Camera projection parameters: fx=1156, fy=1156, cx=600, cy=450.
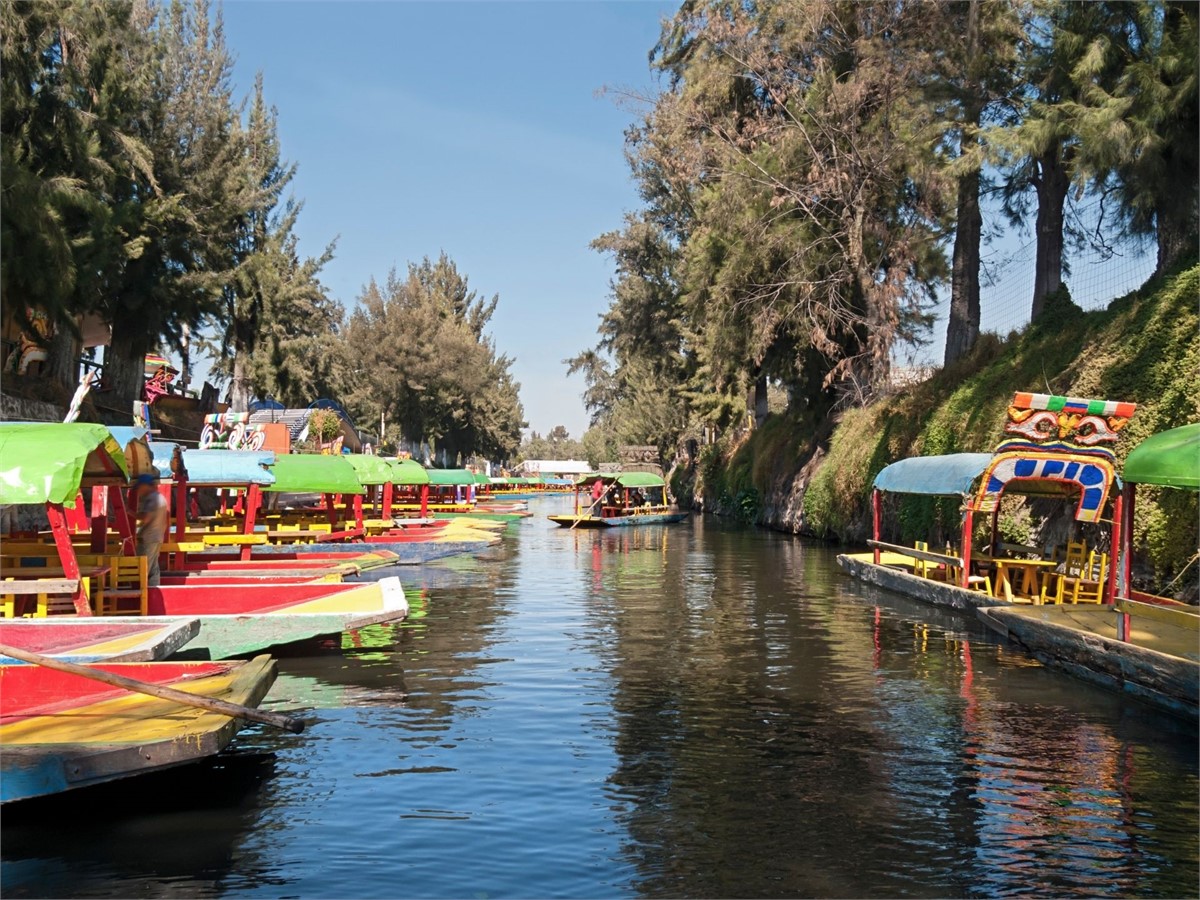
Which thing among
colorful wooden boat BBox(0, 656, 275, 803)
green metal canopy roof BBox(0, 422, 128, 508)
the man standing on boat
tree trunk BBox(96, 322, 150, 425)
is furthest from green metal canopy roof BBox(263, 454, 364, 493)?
colorful wooden boat BBox(0, 656, 275, 803)

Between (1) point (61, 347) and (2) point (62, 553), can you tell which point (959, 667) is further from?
(1) point (61, 347)

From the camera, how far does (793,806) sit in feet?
28.7

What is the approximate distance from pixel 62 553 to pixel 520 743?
6.17 metres

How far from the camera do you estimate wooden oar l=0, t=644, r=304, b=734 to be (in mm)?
8711

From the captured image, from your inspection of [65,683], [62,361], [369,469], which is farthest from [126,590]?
[62,361]

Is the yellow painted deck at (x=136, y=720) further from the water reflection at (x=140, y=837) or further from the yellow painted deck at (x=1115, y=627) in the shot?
the yellow painted deck at (x=1115, y=627)

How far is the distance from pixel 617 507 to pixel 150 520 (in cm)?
3814

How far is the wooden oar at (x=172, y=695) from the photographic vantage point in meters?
8.71

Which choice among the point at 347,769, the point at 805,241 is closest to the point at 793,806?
the point at 347,769

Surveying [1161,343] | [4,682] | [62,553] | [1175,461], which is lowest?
[4,682]

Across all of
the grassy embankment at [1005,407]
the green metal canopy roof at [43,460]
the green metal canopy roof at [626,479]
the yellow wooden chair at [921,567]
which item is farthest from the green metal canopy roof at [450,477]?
the green metal canopy roof at [43,460]

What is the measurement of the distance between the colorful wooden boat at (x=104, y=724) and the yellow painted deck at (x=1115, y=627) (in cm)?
920

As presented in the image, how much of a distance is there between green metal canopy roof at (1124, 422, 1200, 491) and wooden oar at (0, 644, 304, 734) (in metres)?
8.65

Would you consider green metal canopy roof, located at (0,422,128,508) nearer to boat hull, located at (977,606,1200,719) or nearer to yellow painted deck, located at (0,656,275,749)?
yellow painted deck, located at (0,656,275,749)
